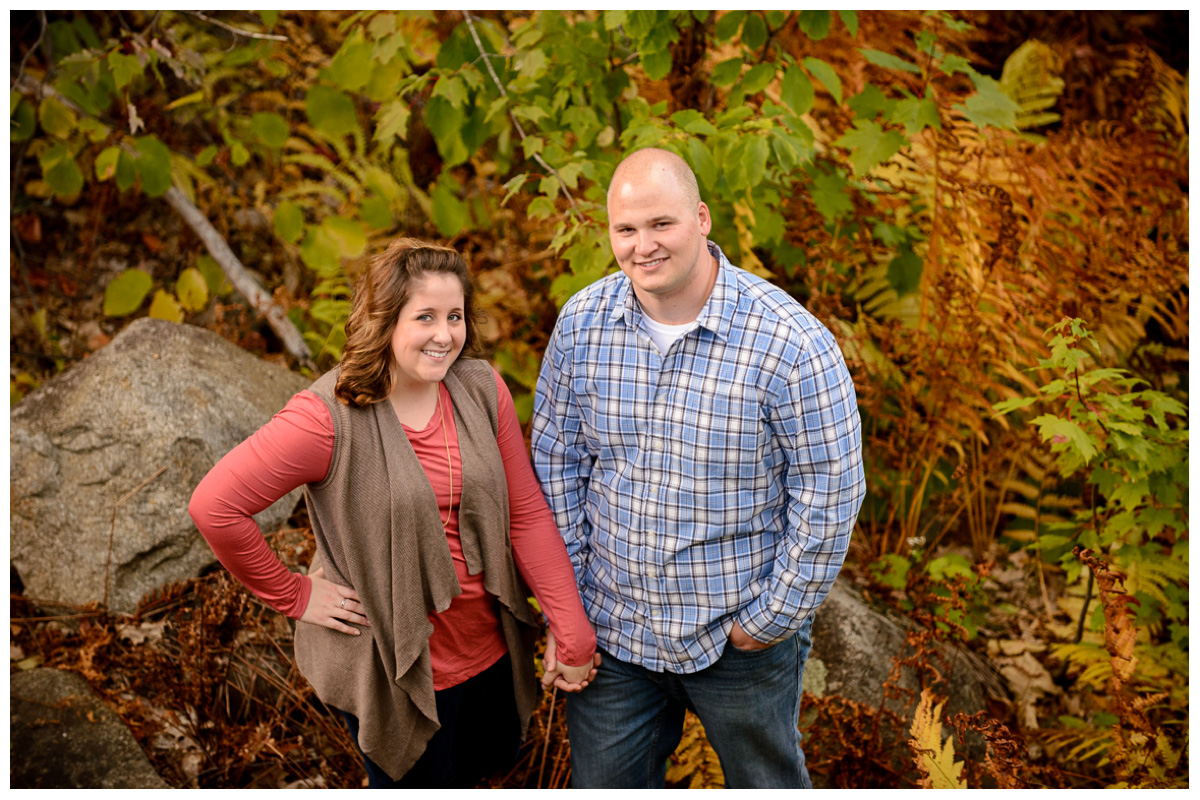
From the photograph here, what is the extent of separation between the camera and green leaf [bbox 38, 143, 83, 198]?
3.29 metres

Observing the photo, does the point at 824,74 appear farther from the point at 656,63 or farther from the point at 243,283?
the point at 243,283

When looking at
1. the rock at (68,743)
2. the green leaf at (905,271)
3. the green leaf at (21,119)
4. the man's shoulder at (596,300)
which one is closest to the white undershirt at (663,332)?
the man's shoulder at (596,300)

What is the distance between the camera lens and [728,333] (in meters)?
1.92

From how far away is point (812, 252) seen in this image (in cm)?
353

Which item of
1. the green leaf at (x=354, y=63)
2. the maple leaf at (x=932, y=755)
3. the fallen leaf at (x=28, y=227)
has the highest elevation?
the green leaf at (x=354, y=63)

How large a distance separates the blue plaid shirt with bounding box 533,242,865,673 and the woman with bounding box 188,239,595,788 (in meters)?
0.15

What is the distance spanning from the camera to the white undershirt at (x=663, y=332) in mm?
1997

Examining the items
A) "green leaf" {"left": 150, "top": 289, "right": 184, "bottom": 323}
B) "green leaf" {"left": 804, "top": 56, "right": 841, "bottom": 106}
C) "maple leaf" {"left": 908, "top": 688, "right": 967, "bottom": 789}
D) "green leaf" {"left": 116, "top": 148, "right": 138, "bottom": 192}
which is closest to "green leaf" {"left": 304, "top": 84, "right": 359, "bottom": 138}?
"green leaf" {"left": 116, "top": 148, "right": 138, "bottom": 192}

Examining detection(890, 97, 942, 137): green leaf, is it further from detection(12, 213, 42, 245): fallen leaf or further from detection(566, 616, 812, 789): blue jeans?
detection(12, 213, 42, 245): fallen leaf

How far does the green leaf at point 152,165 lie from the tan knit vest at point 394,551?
6.80 feet

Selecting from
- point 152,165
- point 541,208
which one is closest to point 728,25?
point 541,208

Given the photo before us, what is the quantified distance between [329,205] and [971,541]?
14.2 feet

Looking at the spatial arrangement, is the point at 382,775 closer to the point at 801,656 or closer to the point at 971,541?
the point at 801,656

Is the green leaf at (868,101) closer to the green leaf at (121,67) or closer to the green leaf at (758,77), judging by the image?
the green leaf at (758,77)
